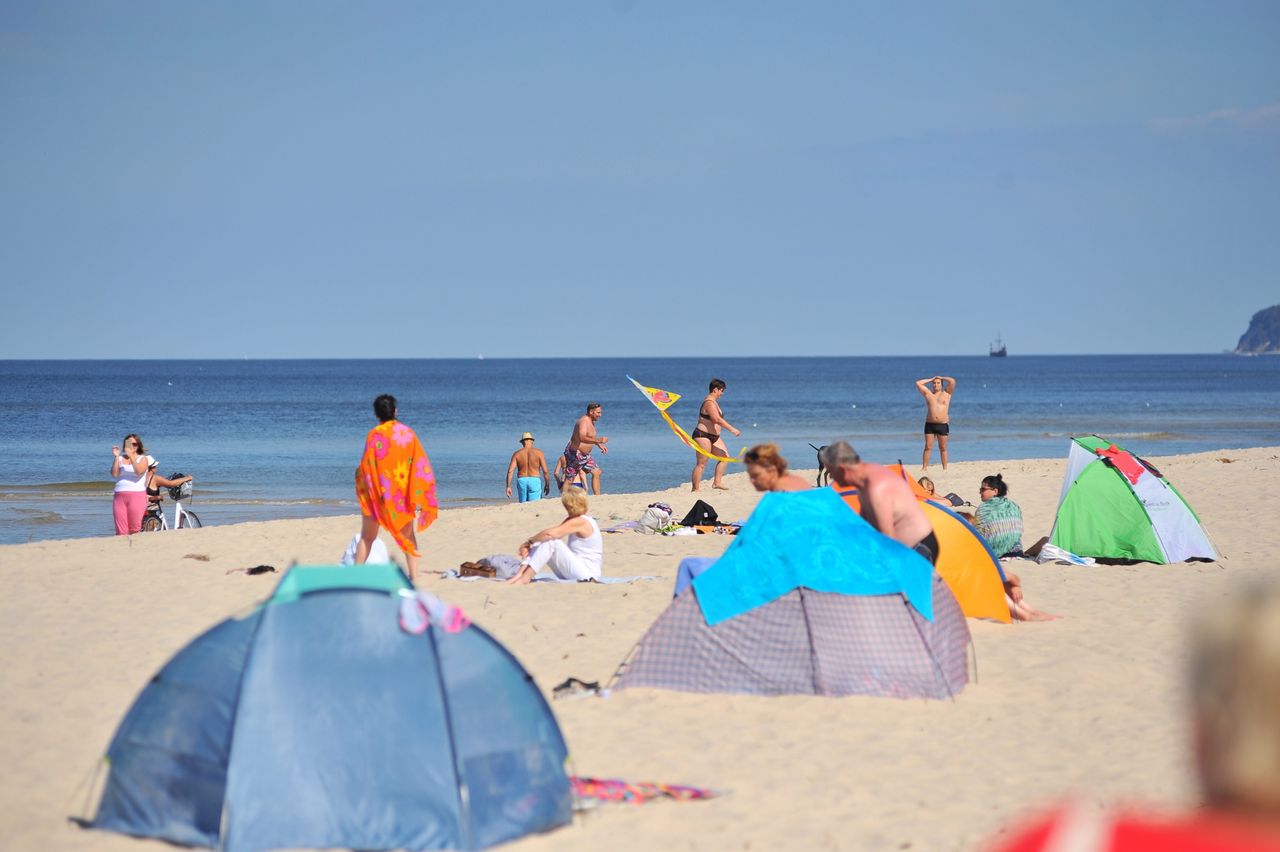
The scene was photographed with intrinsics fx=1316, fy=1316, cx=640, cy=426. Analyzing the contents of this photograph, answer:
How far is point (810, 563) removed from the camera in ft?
26.0

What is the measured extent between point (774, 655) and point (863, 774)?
1469 millimetres

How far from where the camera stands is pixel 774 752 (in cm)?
700

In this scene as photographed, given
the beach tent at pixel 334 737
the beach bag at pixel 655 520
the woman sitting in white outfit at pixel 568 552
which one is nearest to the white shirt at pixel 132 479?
the beach bag at pixel 655 520

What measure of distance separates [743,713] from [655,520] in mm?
7810

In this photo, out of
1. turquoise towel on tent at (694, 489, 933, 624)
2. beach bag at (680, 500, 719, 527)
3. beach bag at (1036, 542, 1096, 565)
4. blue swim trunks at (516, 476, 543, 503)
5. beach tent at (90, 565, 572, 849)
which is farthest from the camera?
blue swim trunks at (516, 476, 543, 503)

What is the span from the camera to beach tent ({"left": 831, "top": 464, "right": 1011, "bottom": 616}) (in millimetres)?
10000

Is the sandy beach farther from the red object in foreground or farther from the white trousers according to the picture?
the red object in foreground

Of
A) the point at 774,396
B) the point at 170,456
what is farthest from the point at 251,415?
the point at 774,396

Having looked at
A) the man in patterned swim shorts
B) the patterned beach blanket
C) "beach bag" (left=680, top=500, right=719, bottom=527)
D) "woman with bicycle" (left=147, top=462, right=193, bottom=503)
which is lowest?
the patterned beach blanket

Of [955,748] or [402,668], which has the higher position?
[402,668]

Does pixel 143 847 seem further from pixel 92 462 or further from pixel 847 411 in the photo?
pixel 847 411

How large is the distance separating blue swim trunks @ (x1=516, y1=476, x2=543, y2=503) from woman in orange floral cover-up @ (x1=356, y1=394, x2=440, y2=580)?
772 cm

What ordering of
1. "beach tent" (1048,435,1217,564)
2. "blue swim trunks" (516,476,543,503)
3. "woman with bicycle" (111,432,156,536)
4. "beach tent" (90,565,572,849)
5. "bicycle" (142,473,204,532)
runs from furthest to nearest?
"blue swim trunks" (516,476,543,503), "bicycle" (142,473,204,532), "woman with bicycle" (111,432,156,536), "beach tent" (1048,435,1217,564), "beach tent" (90,565,572,849)

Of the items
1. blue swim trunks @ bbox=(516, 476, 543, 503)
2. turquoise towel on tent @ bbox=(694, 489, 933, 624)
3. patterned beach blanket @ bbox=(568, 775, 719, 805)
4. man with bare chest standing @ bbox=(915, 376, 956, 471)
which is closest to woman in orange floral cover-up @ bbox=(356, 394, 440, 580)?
→ turquoise towel on tent @ bbox=(694, 489, 933, 624)
